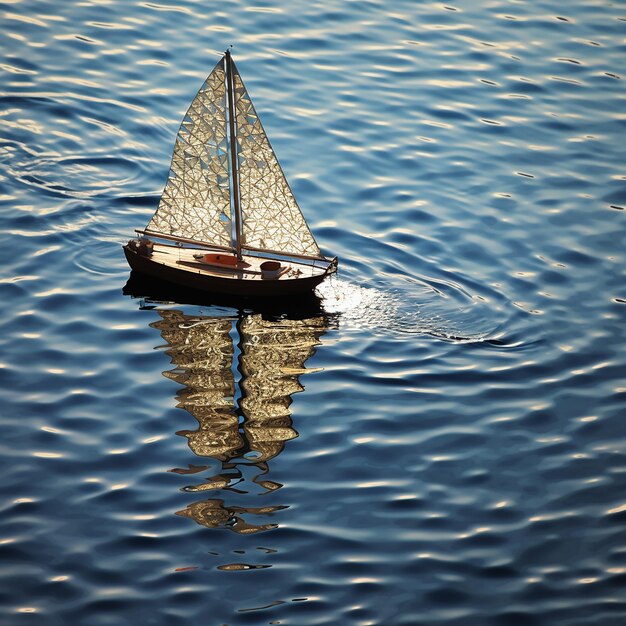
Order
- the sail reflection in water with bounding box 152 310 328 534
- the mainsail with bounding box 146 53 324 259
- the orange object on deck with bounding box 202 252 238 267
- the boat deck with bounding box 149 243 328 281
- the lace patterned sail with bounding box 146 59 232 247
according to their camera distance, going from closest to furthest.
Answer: the sail reflection in water with bounding box 152 310 328 534 < the boat deck with bounding box 149 243 328 281 < the mainsail with bounding box 146 53 324 259 < the lace patterned sail with bounding box 146 59 232 247 < the orange object on deck with bounding box 202 252 238 267

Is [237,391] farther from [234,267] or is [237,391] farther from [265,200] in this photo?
[265,200]

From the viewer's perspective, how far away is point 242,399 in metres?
28.8

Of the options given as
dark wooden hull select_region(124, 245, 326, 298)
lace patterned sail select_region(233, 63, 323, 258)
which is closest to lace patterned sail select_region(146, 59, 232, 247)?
lace patterned sail select_region(233, 63, 323, 258)

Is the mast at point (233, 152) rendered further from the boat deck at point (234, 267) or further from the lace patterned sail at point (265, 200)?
the boat deck at point (234, 267)

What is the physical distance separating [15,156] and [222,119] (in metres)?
8.30

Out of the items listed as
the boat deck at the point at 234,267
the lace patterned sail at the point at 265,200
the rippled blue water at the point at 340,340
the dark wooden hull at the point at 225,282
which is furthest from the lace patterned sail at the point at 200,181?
the rippled blue water at the point at 340,340

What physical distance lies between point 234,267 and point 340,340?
3775 millimetres

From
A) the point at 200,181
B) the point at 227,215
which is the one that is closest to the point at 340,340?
the point at 227,215

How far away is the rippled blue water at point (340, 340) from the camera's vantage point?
79.0 ft

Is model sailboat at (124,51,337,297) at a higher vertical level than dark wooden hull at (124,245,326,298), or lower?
higher

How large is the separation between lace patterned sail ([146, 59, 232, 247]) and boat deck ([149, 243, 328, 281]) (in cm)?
68

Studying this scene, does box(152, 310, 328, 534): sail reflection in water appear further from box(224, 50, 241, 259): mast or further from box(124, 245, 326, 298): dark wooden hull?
box(224, 50, 241, 259): mast

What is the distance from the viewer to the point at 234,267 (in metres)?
32.6

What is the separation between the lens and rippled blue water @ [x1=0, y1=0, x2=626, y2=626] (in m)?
24.1
